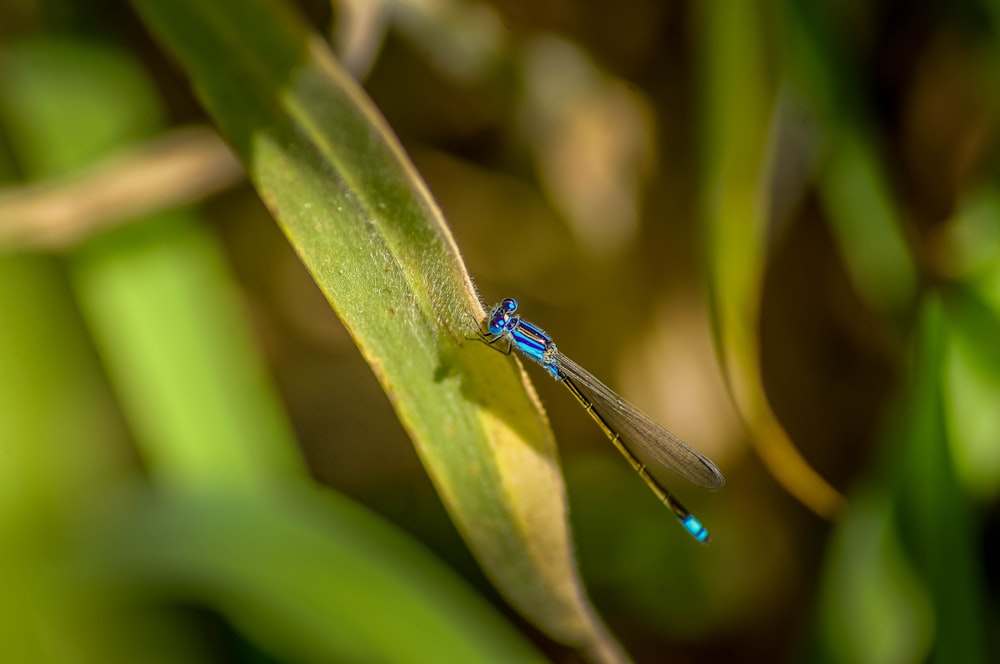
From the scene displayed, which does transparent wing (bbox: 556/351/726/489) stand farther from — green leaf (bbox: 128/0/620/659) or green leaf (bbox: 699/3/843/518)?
green leaf (bbox: 128/0/620/659)

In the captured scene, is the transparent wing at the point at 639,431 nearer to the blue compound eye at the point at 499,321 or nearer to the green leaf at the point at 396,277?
the blue compound eye at the point at 499,321

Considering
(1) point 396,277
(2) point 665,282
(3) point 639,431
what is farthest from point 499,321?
(2) point 665,282

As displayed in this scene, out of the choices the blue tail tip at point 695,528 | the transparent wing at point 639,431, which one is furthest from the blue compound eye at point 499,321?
the blue tail tip at point 695,528

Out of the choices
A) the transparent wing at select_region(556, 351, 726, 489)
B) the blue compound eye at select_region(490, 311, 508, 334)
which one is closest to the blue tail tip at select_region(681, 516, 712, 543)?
the transparent wing at select_region(556, 351, 726, 489)

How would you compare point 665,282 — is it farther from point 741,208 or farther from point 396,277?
point 396,277

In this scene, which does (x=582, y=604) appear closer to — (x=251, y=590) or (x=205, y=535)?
(x=251, y=590)

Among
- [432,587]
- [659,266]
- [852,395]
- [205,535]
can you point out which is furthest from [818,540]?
[205,535]
